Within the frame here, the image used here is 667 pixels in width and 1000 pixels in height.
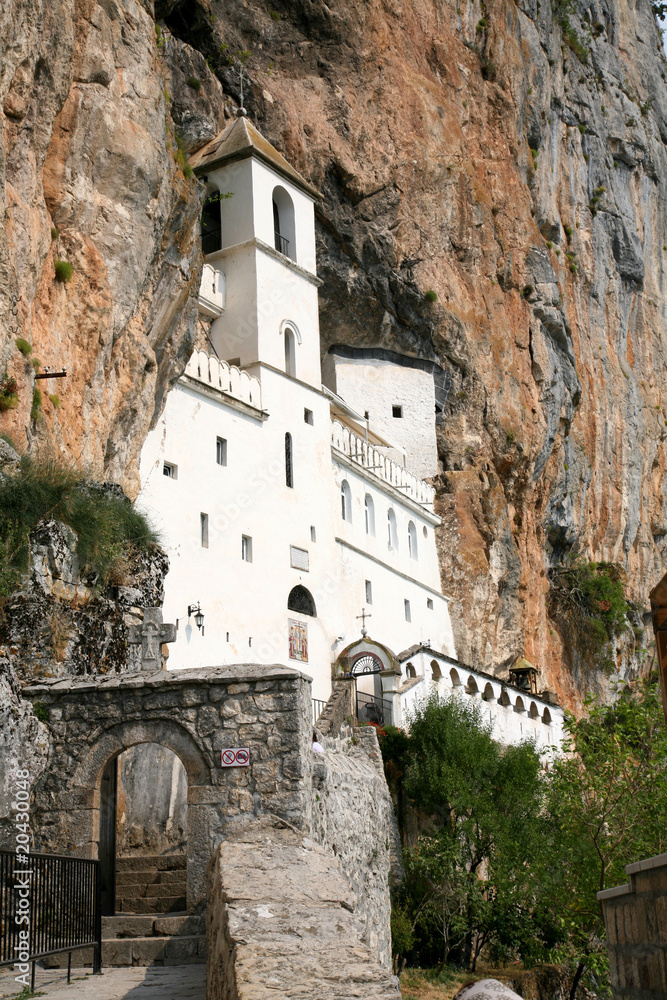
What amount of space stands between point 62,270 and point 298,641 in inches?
463

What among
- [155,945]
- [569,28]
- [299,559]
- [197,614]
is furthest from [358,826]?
[569,28]

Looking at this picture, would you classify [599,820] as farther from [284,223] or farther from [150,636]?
[284,223]

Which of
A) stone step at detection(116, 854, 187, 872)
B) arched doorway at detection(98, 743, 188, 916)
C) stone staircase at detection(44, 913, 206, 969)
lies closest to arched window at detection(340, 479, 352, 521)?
arched doorway at detection(98, 743, 188, 916)

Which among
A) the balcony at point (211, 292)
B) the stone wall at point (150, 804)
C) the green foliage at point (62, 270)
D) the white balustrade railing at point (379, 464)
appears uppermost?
the balcony at point (211, 292)

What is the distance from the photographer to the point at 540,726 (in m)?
32.4

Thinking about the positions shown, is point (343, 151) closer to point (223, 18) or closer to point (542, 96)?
point (223, 18)

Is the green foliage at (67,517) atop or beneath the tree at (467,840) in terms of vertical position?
atop

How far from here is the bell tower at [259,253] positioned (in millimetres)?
28469

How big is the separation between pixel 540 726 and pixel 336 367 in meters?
12.7

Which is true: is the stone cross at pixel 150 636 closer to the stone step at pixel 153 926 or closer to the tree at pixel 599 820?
the stone step at pixel 153 926

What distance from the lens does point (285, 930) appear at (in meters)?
6.26

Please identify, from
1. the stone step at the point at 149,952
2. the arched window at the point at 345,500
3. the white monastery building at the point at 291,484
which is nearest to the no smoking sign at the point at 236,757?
the stone step at the point at 149,952

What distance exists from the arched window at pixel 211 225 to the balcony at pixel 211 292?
1127mm

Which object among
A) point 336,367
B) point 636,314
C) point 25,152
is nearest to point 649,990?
point 25,152
